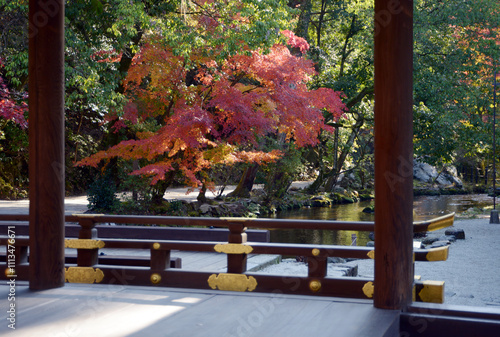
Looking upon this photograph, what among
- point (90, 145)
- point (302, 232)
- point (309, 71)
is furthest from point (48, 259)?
point (90, 145)

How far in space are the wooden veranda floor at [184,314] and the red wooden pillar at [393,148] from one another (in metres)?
0.29

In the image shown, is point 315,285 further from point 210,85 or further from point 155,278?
point 210,85

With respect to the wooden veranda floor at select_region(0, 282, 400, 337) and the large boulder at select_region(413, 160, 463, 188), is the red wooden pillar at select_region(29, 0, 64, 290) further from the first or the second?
the large boulder at select_region(413, 160, 463, 188)

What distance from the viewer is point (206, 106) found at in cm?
1266

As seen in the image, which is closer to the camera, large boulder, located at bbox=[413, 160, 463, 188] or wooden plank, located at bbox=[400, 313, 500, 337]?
wooden plank, located at bbox=[400, 313, 500, 337]

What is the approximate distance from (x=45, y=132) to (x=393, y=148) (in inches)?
102

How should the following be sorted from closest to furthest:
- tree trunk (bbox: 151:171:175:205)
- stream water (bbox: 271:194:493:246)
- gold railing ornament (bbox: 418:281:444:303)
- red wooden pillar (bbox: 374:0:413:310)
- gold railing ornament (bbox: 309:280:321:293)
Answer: red wooden pillar (bbox: 374:0:413:310) → gold railing ornament (bbox: 418:281:444:303) → gold railing ornament (bbox: 309:280:321:293) → stream water (bbox: 271:194:493:246) → tree trunk (bbox: 151:171:175:205)

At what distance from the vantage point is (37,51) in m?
4.27

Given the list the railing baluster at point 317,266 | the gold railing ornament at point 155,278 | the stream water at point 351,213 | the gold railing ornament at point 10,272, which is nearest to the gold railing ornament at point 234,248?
the railing baluster at point 317,266

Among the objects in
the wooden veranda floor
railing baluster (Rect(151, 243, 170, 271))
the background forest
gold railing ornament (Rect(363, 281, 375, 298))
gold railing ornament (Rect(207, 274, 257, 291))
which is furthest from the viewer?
the background forest

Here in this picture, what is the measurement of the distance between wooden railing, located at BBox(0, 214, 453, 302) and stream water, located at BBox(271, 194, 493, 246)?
8.56 m

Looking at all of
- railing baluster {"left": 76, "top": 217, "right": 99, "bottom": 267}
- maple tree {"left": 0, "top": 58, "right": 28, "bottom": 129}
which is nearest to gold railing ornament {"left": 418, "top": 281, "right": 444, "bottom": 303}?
railing baluster {"left": 76, "top": 217, "right": 99, "bottom": 267}

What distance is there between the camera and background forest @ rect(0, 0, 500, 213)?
36.4 ft

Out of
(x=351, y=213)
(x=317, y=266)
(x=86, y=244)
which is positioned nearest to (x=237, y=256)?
(x=317, y=266)
